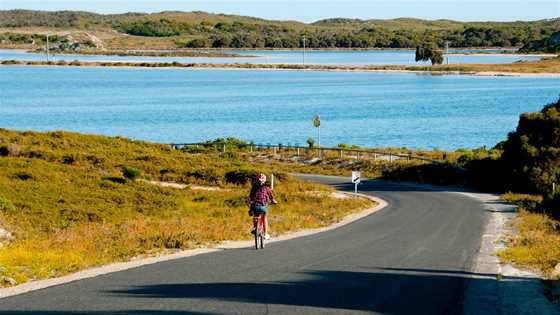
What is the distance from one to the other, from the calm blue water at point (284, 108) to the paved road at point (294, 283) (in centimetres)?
6631

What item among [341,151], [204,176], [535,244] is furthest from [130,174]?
[535,244]

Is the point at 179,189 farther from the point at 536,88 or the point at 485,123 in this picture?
the point at 536,88

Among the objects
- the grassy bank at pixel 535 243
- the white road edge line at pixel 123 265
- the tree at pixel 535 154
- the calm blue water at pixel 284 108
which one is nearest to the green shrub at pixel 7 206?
the white road edge line at pixel 123 265

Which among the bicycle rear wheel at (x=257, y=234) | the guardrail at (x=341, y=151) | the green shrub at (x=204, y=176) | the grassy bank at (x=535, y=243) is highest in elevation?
the bicycle rear wheel at (x=257, y=234)

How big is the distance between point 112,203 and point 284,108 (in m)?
95.5

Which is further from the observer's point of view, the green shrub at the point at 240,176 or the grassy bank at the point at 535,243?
the green shrub at the point at 240,176

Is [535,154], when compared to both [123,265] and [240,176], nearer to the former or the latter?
[240,176]

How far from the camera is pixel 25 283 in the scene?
624 inches

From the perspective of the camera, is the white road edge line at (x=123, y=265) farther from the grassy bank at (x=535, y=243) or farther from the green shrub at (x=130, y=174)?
the green shrub at (x=130, y=174)

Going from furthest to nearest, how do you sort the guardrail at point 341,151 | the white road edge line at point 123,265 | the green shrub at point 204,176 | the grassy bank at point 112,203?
1. the guardrail at point 341,151
2. the green shrub at point 204,176
3. the grassy bank at point 112,203
4. the white road edge line at point 123,265

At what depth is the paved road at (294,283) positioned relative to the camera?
13438 millimetres

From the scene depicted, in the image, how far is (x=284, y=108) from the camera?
132 m

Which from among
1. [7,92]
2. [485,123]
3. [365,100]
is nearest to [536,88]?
[365,100]

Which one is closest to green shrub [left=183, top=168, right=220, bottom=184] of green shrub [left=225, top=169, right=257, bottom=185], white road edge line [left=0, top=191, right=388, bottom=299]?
green shrub [left=225, top=169, right=257, bottom=185]
